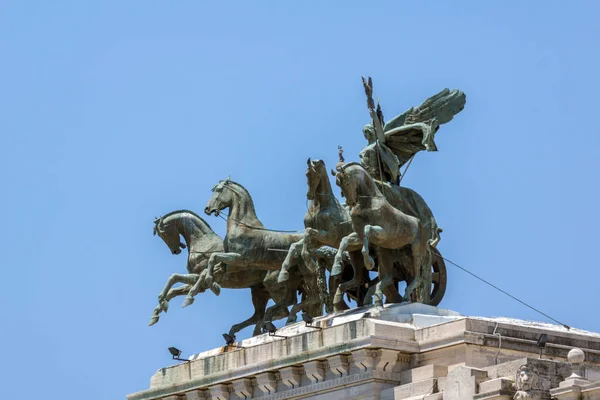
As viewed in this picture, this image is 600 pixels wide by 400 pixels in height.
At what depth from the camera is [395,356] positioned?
57781 millimetres

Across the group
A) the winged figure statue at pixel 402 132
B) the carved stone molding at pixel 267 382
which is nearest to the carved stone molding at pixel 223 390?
the carved stone molding at pixel 267 382

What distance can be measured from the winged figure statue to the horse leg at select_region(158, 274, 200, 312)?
725 cm

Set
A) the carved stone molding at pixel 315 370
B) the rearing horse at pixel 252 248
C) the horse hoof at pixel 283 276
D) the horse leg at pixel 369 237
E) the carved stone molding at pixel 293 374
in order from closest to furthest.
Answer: the carved stone molding at pixel 315 370 < the carved stone molding at pixel 293 374 < the horse leg at pixel 369 237 < the horse hoof at pixel 283 276 < the rearing horse at pixel 252 248

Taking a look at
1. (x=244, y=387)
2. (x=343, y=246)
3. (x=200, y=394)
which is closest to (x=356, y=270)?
(x=343, y=246)

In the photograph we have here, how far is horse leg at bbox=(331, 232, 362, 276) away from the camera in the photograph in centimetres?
6075

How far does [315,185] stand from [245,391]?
20.9 feet

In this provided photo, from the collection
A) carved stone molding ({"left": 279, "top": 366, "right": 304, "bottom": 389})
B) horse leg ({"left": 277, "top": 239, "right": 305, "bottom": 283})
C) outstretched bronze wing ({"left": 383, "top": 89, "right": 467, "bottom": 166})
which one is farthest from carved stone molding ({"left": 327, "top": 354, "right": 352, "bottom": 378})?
outstretched bronze wing ({"left": 383, "top": 89, "right": 467, "bottom": 166})

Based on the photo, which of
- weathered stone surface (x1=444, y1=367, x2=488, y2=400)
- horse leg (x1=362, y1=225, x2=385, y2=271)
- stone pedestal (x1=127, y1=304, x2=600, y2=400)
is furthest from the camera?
horse leg (x1=362, y1=225, x2=385, y2=271)

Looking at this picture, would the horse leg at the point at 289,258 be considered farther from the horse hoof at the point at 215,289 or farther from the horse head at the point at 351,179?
the horse hoof at the point at 215,289

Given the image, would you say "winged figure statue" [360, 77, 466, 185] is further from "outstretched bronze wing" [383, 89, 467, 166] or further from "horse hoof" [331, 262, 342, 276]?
"horse hoof" [331, 262, 342, 276]

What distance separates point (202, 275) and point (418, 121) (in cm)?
839

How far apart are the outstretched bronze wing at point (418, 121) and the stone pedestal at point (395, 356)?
6985mm

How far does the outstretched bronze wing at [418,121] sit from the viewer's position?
6575 centimetres

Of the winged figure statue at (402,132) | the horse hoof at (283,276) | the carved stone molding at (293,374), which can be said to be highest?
the winged figure statue at (402,132)
